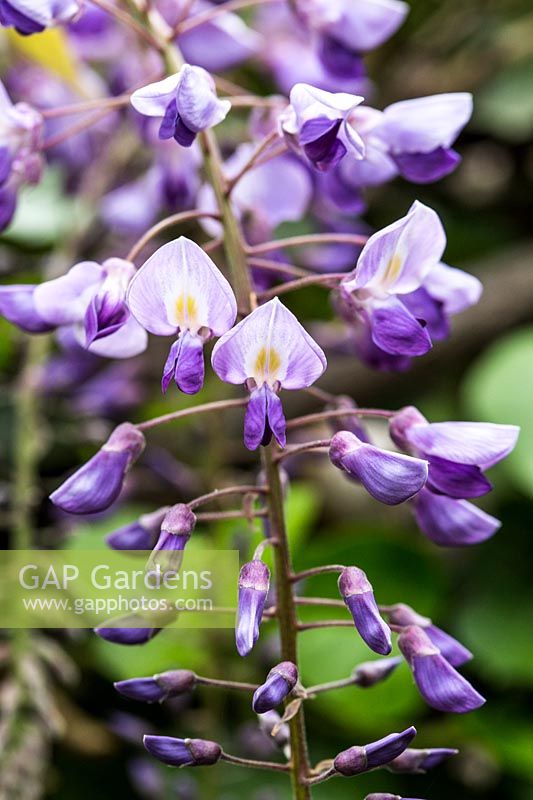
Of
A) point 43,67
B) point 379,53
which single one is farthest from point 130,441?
point 379,53

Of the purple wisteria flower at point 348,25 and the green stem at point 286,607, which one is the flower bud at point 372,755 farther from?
the purple wisteria flower at point 348,25

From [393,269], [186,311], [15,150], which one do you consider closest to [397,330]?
[393,269]

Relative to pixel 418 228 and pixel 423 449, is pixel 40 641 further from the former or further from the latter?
pixel 418 228

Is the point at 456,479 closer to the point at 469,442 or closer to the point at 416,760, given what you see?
the point at 469,442

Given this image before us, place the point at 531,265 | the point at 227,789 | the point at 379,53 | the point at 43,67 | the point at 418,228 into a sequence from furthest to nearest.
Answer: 1. the point at 379,53
2. the point at 531,265
3. the point at 43,67
4. the point at 227,789
5. the point at 418,228

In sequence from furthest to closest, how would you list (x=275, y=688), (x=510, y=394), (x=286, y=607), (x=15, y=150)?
(x=510, y=394), (x=15, y=150), (x=286, y=607), (x=275, y=688)
